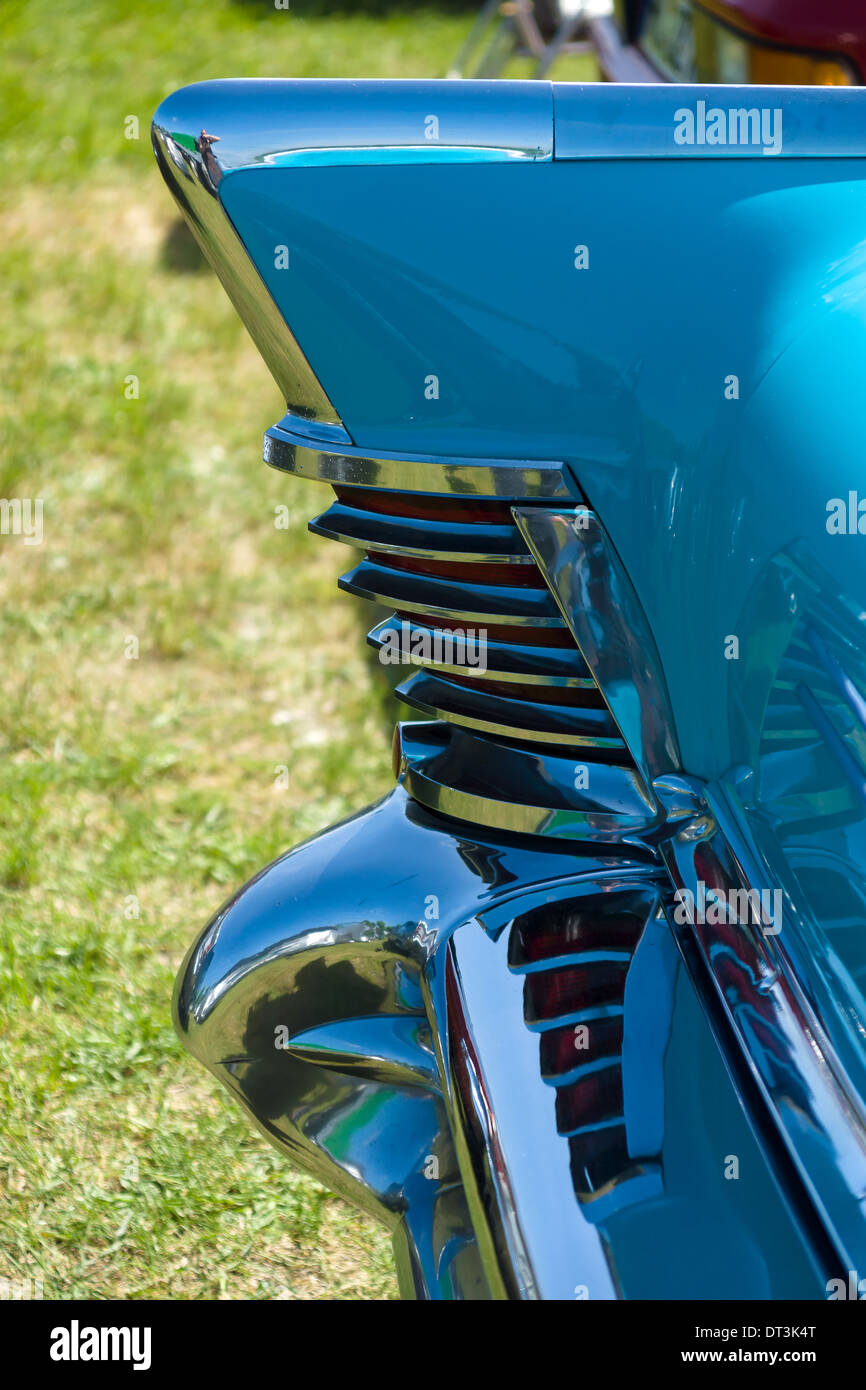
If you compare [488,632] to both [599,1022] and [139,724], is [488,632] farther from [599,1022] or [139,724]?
[139,724]

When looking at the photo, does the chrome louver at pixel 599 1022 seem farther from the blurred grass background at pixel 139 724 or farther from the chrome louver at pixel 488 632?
the blurred grass background at pixel 139 724

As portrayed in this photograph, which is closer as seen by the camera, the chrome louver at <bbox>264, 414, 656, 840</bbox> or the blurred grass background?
the chrome louver at <bbox>264, 414, 656, 840</bbox>

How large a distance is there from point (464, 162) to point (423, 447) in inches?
10.2

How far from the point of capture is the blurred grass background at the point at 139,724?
2.12 metres

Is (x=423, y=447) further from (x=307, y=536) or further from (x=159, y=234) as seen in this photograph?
(x=159, y=234)

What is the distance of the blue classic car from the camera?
1124 mm

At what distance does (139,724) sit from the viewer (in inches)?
128

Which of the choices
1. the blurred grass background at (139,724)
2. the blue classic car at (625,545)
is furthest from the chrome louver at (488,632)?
the blurred grass background at (139,724)

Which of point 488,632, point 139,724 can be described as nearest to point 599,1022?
point 488,632

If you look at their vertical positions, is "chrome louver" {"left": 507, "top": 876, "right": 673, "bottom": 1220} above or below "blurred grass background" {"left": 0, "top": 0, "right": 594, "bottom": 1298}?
below

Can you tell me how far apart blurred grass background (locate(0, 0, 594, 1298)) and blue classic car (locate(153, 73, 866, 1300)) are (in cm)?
108

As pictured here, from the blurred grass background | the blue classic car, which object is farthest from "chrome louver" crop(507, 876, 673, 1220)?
the blurred grass background

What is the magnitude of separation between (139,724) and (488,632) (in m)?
2.18

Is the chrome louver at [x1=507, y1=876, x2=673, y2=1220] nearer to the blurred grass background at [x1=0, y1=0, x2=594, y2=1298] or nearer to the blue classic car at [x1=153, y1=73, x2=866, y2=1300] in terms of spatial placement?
the blue classic car at [x1=153, y1=73, x2=866, y2=1300]
